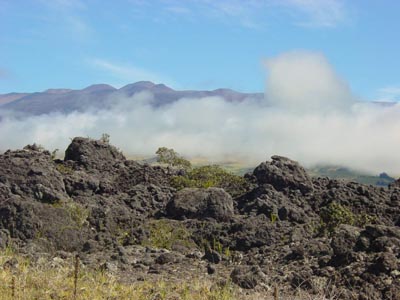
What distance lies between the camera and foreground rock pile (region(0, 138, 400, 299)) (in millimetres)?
11672

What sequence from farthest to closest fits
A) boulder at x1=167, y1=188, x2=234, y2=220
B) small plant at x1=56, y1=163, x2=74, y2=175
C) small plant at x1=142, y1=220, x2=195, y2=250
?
small plant at x1=56, y1=163, x2=74, y2=175
boulder at x1=167, y1=188, x2=234, y2=220
small plant at x1=142, y1=220, x2=195, y2=250

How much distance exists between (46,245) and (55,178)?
4.69 metres

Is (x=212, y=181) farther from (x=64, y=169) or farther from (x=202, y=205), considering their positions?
(x=64, y=169)

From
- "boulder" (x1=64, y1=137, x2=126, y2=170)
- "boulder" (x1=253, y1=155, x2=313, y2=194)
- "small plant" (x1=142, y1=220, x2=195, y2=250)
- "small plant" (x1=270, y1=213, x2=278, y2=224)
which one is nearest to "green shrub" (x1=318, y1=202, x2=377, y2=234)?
"small plant" (x1=270, y1=213, x2=278, y2=224)

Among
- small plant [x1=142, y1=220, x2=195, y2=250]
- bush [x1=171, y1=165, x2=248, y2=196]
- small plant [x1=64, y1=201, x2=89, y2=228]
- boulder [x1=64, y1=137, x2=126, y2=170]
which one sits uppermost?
boulder [x1=64, y1=137, x2=126, y2=170]

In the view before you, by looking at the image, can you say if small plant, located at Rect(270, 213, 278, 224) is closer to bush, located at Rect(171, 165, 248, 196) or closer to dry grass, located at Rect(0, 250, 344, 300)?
bush, located at Rect(171, 165, 248, 196)

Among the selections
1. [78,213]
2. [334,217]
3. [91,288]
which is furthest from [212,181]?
[91,288]

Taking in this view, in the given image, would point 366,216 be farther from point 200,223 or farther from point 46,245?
point 46,245

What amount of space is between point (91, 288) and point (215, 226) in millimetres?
7529

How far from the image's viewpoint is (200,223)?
1698 centimetres

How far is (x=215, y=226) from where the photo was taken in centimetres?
1661

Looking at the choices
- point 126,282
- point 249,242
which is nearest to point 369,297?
point 126,282

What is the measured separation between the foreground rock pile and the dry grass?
3.27 feet

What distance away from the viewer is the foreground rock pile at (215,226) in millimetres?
11672
